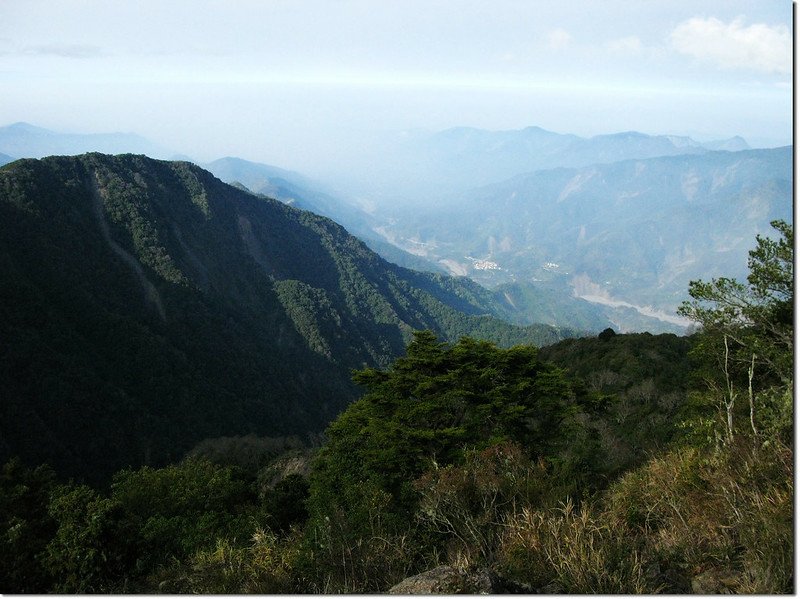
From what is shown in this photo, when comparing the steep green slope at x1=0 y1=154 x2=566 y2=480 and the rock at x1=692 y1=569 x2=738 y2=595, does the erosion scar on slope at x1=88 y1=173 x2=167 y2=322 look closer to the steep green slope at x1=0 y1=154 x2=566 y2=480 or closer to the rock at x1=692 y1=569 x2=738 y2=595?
the steep green slope at x1=0 y1=154 x2=566 y2=480

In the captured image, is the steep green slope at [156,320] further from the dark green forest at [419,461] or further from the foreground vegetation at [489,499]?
the foreground vegetation at [489,499]

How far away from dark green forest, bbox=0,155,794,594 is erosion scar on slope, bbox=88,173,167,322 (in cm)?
668

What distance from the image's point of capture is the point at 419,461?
13.1 m

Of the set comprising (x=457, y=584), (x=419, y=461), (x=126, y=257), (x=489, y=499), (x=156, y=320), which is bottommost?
(x=156, y=320)

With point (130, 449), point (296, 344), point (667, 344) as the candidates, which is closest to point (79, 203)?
point (296, 344)

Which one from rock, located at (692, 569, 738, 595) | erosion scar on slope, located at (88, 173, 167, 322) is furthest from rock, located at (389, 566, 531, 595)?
erosion scar on slope, located at (88, 173, 167, 322)

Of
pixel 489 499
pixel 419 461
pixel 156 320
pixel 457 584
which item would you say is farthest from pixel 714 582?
pixel 156 320

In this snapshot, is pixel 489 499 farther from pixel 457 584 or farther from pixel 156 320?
pixel 156 320

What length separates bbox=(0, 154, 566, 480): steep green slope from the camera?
42125 mm

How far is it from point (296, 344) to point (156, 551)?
64.3 meters

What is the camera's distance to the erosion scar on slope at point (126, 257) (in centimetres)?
6100

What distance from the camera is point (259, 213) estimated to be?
10431 cm

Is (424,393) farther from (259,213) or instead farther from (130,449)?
(259,213)

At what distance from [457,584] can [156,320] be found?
5973cm
